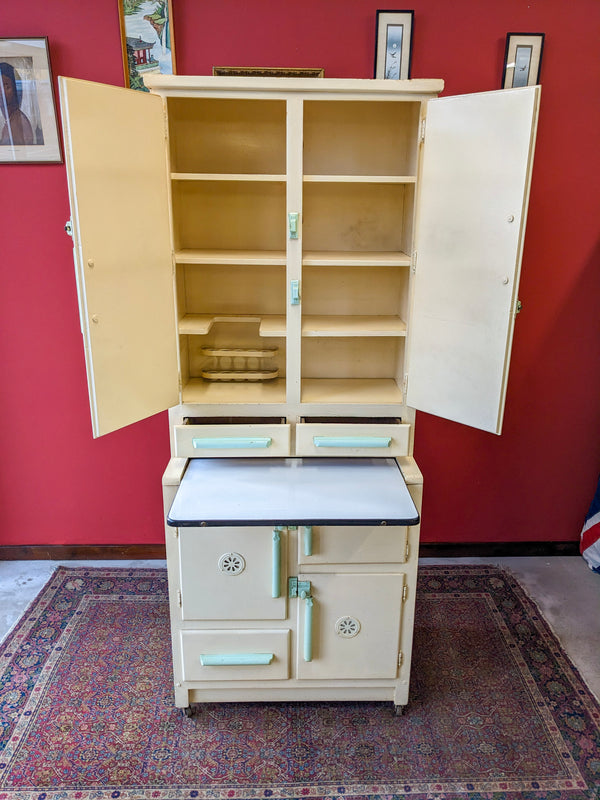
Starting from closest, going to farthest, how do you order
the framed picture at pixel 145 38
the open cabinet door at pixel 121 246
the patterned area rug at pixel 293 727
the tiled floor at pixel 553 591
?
the open cabinet door at pixel 121 246 → the patterned area rug at pixel 293 727 → the framed picture at pixel 145 38 → the tiled floor at pixel 553 591

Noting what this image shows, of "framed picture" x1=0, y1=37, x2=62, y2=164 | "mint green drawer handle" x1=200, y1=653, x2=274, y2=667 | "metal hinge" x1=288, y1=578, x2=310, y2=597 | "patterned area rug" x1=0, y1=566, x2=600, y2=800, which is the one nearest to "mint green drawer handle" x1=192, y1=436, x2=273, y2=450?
"metal hinge" x1=288, y1=578, x2=310, y2=597

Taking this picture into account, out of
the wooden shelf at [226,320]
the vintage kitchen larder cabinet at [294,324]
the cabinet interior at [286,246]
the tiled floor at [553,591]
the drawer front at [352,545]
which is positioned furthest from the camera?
the tiled floor at [553,591]

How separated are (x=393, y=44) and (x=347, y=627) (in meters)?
2.36

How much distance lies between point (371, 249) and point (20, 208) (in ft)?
5.18

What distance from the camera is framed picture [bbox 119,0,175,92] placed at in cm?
253

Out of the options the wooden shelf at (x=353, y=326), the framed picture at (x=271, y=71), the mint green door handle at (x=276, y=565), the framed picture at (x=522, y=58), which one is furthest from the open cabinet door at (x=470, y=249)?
the framed picture at (x=522, y=58)

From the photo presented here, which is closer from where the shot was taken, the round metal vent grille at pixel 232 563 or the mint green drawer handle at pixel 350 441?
the round metal vent grille at pixel 232 563

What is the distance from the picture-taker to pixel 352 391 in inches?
97.1

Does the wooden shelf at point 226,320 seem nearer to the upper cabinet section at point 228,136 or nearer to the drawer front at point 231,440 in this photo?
the drawer front at point 231,440

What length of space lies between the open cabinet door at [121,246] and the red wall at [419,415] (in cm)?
91

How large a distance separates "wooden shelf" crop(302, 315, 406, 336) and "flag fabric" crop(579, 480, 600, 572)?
158 centimetres

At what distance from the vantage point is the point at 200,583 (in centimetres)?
214

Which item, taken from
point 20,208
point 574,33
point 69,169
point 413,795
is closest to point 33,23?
point 20,208

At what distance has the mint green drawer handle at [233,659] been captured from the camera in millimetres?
2189
